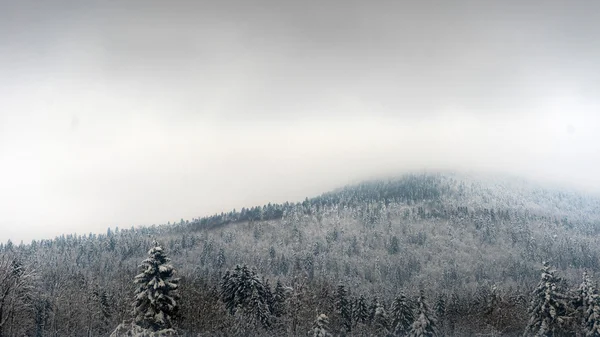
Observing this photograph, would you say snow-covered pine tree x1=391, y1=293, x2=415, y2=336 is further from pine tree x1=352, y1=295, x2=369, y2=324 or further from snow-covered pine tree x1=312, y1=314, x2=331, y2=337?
snow-covered pine tree x1=312, y1=314, x2=331, y2=337

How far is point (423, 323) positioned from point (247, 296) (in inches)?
1368

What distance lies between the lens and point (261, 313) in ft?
296

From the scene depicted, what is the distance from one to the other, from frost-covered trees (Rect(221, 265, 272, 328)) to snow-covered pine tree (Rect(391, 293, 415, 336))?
24.9 metres

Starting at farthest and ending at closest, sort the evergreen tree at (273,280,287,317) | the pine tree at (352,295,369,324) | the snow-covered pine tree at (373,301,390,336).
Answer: the pine tree at (352,295,369,324), the evergreen tree at (273,280,287,317), the snow-covered pine tree at (373,301,390,336)

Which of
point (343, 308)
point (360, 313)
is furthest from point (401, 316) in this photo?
point (360, 313)

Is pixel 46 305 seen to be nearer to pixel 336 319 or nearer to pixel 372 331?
pixel 336 319

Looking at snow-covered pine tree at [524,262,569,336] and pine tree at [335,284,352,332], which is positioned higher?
snow-covered pine tree at [524,262,569,336]

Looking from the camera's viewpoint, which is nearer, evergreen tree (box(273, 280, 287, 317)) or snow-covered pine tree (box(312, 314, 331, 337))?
snow-covered pine tree (box(312, 314, 331, 337))

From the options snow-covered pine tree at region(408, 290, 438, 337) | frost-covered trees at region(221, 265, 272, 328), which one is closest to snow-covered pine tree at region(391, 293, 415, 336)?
snow-covered pine tree at region(408, 290, 438, 337)

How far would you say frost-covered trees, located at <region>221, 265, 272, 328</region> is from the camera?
89.6m

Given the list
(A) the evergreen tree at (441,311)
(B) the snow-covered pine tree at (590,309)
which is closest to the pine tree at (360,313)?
(A) the evergreen tree at (441,311)

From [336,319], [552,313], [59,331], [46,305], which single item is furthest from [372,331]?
[46,305]

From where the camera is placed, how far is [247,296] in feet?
312

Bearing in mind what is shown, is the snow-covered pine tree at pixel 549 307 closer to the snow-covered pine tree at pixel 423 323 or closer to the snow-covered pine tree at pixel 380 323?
the snow-covered pine tree at pixel 423 323
